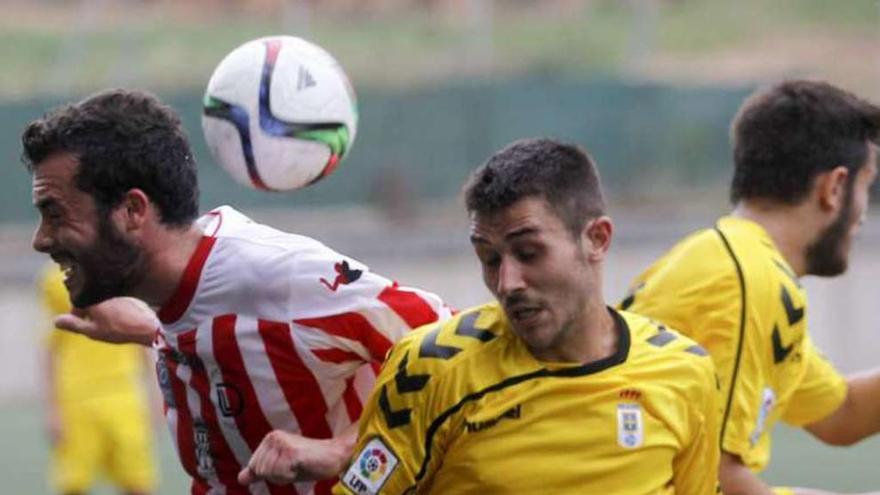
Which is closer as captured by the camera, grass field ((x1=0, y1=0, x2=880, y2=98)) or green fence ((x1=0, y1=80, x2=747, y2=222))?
green fence ((x1=0, y1=80, x2=747, y2=222))

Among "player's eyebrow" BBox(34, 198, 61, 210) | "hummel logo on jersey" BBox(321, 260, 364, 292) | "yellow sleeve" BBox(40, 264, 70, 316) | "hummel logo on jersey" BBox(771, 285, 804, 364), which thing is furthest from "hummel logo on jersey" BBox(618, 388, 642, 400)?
"yellow sleeve" BBox(40, 264, 70, 316)

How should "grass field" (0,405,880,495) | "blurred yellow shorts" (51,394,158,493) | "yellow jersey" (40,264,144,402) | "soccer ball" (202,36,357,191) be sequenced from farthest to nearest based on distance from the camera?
"grass field" (0,405,880,495)
"yellow jersey" (40,264,144,402)
"blurred yellow shorts" (51,394,158,493)
"soccer ball" (202,36,357,191)

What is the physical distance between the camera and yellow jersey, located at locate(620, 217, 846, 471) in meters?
5.41

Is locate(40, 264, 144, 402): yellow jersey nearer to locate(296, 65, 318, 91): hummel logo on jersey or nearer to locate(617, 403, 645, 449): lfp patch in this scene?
locate(296, 65, 318, 91): hummel logo on jersey

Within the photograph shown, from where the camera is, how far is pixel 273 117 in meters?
5.23

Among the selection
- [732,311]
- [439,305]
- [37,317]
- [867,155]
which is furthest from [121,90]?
[37,317]

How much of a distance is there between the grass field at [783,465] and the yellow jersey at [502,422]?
7.52m

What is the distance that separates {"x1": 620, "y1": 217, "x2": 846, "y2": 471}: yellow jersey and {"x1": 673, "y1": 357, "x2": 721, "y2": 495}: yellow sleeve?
590 mm

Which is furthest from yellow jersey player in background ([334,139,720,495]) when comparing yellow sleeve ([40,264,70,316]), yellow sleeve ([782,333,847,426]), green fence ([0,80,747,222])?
green fence ([0,80,747,222])

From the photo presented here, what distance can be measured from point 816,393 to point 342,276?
1.98m

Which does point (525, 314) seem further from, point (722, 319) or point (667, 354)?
point (722, 319)

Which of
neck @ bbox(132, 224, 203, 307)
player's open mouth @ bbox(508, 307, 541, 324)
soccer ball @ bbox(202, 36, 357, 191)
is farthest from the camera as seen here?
soccer ball @ bbox(202, 36, 357, 191)

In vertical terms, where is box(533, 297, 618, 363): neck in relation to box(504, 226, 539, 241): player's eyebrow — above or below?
below

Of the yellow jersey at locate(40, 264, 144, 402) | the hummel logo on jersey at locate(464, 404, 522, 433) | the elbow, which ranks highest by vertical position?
the hummel logo on jersey at locate(464, 404, 522, 433)
